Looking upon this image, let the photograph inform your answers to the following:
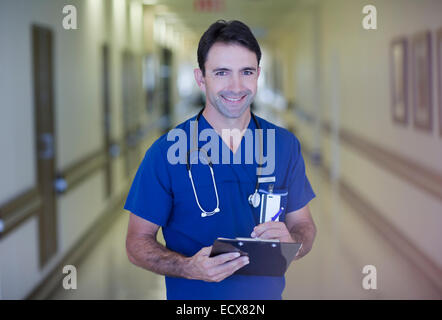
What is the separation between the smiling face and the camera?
1.88 metres

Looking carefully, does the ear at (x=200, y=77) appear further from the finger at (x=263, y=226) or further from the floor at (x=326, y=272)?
the floor at (x=326, y=272)

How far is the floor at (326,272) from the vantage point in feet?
12.6

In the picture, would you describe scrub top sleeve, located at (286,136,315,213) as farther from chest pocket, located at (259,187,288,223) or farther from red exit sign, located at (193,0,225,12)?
red exit sign, located at (193,0,225,12)

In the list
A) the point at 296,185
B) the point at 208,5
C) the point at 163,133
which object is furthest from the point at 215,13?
the point at 296,185

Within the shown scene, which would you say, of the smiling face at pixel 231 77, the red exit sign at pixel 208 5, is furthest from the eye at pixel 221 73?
the red exit sign at pixel 208 5

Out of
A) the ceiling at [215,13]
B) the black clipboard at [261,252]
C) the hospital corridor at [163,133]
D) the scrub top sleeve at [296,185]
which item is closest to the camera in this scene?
the black clipboard at [261,252]

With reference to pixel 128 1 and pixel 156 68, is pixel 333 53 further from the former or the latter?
pixel 128 1

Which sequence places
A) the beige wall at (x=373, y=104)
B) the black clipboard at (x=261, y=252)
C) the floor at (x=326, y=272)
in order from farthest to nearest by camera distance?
the beige wall at (x=373, y=104), the floor at (x=326, y=272), the black clipboard at (x=261, y=252)

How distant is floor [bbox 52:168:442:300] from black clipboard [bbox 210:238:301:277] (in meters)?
1.44

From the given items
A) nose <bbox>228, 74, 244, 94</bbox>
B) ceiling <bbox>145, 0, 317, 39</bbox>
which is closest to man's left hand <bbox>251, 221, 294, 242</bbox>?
nose <bbox>228, 74, 244, 94</bbox>

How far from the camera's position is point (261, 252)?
5.88 feet

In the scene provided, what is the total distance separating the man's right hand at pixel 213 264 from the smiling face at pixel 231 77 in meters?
0.42

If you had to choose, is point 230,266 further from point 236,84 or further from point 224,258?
point 236,84

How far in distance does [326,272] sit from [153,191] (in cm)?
268
